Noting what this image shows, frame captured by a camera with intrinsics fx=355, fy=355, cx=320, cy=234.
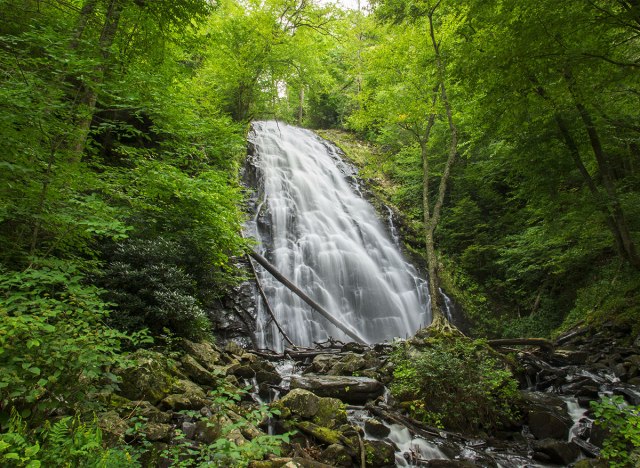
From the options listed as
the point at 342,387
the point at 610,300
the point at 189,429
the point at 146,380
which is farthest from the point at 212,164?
the point at 610,300

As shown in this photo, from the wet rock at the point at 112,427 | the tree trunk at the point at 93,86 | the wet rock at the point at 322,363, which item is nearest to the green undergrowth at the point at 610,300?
Result: the wet rock at the point at 322,363

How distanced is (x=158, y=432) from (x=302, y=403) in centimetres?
200

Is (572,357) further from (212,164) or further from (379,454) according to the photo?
(212,164)

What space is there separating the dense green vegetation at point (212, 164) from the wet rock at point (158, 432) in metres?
0.70

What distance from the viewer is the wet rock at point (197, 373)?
5.09 m

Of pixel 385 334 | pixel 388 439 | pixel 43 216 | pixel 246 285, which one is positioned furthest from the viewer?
pixel 385 334

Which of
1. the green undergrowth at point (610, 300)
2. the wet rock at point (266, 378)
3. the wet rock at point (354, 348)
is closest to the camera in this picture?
the wet rock at point (266, 378)

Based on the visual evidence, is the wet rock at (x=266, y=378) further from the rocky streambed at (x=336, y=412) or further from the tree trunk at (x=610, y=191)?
the tree trunk at (x=610, y=191)

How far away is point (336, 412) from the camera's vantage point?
4879 mm

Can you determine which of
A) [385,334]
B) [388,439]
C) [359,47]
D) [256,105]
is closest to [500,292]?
[385,334]

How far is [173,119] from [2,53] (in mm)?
4162

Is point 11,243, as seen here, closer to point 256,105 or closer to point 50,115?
point 50,115

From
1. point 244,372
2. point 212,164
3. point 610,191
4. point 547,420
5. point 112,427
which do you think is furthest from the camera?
point 212,164

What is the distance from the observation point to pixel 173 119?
7.95 metres
